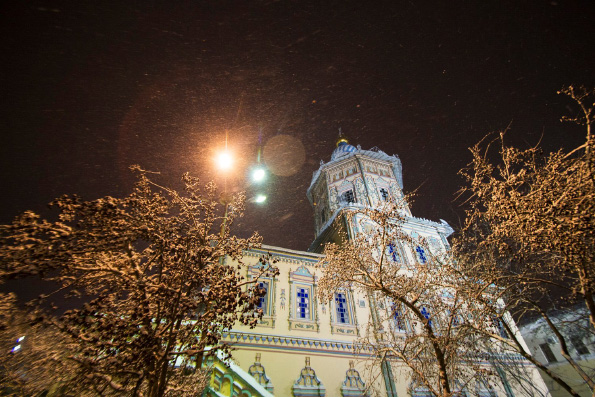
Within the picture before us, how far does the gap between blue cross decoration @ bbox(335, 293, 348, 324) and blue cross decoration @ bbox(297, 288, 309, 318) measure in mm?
2071

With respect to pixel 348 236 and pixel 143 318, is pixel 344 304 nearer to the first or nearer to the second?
pixel 348 236

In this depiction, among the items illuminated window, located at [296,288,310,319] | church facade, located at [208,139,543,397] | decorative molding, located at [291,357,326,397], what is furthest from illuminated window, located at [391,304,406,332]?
decorative molding, located at [291,357,326,397]

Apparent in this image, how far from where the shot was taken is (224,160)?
25.4 feet

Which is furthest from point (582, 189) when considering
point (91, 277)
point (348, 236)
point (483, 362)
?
point (483, 362)

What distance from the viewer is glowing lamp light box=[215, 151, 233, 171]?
304 inches

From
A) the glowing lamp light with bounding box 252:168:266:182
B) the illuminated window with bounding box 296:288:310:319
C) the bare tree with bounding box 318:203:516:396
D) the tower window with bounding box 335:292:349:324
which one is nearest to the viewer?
the glowing lamp light with bounding box 252:168:266:182

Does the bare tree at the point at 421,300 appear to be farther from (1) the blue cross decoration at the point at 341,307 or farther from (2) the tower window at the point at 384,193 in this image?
(2) the tower window at the point at 384,193

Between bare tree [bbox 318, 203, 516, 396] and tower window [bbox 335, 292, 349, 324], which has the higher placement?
tower window [bbox 335, 292, 349, 324]

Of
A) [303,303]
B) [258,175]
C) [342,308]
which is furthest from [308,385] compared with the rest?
[258,175]

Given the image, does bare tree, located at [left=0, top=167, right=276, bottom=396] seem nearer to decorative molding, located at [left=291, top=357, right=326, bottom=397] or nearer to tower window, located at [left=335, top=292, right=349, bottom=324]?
decorative molding, located at [left=291, top=357, right=326, bottom=397]

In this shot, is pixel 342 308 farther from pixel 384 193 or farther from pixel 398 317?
pixel 384 193

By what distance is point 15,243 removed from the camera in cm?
456

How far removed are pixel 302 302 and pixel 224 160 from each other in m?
11.7

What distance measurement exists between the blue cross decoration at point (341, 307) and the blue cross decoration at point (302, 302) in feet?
6.79
